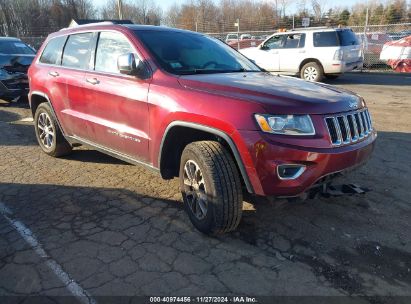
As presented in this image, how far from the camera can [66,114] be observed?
4980mm

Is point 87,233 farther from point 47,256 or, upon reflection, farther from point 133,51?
point 133,51

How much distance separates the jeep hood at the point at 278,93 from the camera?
118 inches

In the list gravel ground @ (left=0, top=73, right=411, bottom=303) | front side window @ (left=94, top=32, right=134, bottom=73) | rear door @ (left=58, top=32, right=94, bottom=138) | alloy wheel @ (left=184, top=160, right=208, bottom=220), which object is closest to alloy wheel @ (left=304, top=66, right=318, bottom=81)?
gravel ground @ (left=0, top=73, right=411, bottom=303)

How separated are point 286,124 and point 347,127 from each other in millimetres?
608

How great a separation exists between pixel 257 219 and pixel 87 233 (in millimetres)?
1570

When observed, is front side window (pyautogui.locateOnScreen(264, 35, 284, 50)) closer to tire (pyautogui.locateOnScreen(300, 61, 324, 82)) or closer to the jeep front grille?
tire (pyautogui.locateOnScreen(300, 61, 324, 82))

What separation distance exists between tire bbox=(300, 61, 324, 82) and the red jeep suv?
31.7ft

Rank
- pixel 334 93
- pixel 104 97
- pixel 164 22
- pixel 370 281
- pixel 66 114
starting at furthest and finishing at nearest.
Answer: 1. pixel 164 22
2. pixel 66 114
3. pixel 104 97
4. pixel 334 93
5. pixel 370 281

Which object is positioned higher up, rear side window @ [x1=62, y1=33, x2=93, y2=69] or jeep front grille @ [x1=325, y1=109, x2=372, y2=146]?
rear side window @ [x1=62, y1=33, x2=93, y2=69]

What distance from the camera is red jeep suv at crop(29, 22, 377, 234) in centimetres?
295

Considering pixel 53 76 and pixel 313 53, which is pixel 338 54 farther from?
pixel 53 76

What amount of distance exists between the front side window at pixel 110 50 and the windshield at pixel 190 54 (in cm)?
19

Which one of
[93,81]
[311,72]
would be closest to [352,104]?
[93,81]

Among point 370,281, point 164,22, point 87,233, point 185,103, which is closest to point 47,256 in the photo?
point 87,233
